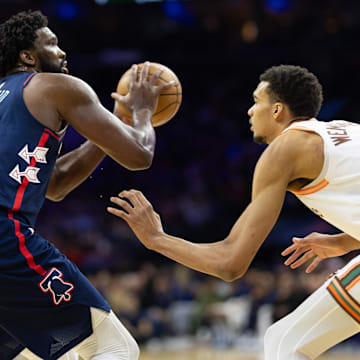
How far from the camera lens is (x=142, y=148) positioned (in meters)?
3.10

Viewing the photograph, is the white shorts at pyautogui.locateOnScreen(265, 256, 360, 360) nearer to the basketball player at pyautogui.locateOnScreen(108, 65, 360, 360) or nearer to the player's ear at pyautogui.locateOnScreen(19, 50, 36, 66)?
the basketball player at pyautogui.locateOnScreen(108, 65, 360, 360)

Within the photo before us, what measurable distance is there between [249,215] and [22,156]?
3.50 feet

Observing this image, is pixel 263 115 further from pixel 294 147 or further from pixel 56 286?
pixel 56 286

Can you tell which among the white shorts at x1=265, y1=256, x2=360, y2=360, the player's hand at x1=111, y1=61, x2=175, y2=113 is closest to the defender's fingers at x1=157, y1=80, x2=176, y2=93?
the player's hand at x1=111, y1=61, x2=175, y2=113

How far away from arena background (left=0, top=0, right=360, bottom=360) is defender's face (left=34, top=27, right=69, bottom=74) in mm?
7193

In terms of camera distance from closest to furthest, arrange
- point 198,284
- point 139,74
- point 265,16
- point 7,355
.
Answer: point 7,355
point 139,74
point 198,284
point 265,16

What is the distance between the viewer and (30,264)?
108 inches

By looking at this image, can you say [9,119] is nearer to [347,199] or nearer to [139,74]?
[139,74]

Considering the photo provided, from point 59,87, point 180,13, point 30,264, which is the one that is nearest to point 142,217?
point 30,264

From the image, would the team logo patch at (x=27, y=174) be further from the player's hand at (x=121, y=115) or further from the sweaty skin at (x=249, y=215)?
the player's hand at (x=121, y=115)

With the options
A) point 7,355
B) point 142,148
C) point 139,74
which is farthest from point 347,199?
point 7,355

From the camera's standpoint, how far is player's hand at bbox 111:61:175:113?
3.39 m

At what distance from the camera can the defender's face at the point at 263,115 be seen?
3.22m

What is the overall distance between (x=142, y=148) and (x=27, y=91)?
625 millimetres
